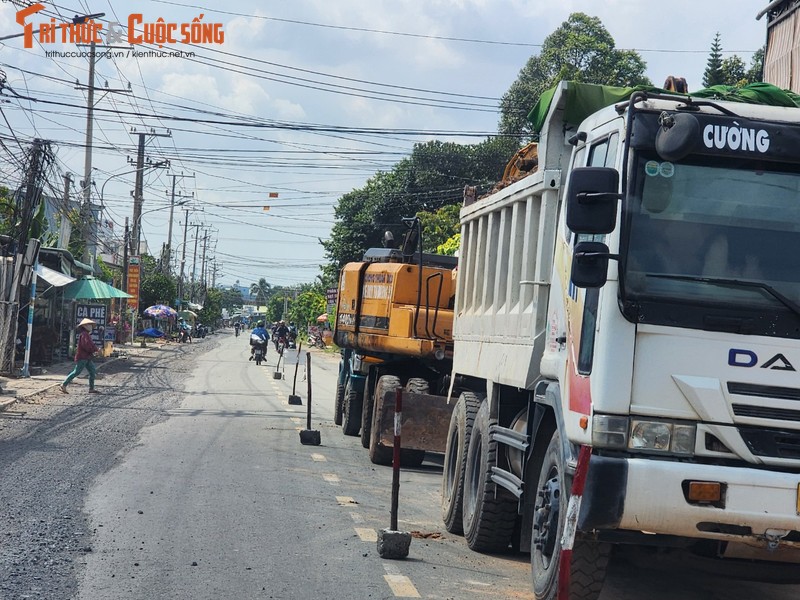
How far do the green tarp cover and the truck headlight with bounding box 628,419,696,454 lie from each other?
1.83 m

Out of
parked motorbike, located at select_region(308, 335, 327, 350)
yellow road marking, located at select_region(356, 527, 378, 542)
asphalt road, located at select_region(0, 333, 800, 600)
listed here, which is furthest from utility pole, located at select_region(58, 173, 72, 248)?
yellow road marking, located at select_region(356, 527, 378, 542)

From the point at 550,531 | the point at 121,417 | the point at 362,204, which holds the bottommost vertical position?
the point at 121,417

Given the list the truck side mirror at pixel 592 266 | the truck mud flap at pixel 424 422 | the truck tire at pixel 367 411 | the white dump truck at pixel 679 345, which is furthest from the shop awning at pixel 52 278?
the truck side mirror at pixel 592 266

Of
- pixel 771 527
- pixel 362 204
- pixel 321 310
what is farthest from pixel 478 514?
pixel 321 310

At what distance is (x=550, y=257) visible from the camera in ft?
25.2

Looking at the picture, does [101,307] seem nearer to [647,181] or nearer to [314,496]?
[314,496]

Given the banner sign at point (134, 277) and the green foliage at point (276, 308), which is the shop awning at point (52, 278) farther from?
the green foliage at point (276, 308)

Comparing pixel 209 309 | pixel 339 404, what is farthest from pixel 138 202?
pixel 209 309

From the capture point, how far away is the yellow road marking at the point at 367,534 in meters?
8.66

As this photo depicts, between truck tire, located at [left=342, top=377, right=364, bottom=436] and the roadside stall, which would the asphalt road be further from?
the roadside stall

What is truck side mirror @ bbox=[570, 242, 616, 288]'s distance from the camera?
561cm

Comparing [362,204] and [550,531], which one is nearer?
[550,531]

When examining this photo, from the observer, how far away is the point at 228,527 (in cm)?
884

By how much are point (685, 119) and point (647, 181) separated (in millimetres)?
379
